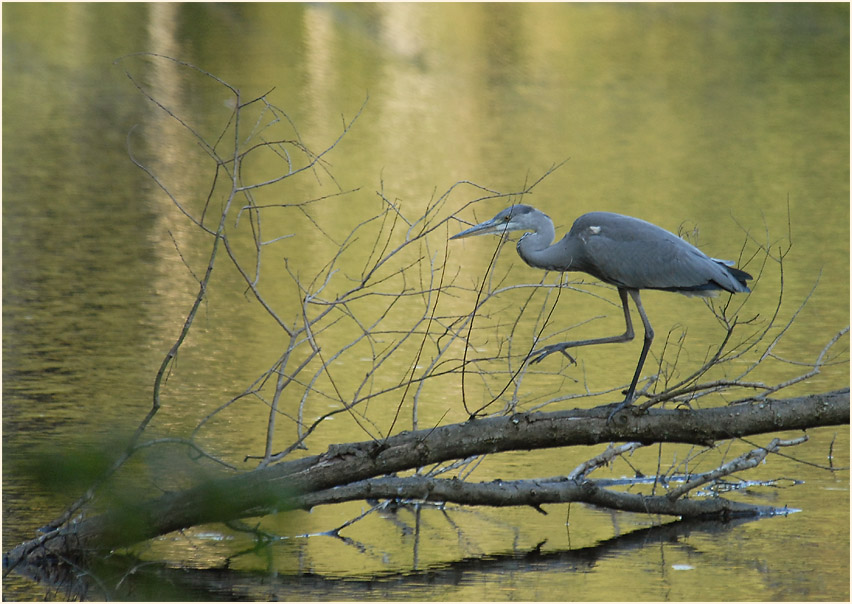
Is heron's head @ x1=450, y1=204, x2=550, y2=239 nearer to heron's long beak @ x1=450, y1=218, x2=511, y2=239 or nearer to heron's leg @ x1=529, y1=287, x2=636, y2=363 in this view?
heron's long beak @ x1=450, y1=218, x2=511, y2=239

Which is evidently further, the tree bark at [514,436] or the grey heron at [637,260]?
the grey heron at [637,260]

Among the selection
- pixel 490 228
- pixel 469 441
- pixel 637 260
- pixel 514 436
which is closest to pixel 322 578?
pixel 469 441

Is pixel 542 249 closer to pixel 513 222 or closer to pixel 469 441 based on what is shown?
pixel 513 222

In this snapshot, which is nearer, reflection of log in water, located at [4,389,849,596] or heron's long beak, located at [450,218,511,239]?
reflection of log in water, located at [4,389,849,596]

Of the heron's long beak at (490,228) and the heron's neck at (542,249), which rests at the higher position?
the heron's long beak at (490,228)

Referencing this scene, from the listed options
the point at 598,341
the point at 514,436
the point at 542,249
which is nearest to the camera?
the point at 514,436

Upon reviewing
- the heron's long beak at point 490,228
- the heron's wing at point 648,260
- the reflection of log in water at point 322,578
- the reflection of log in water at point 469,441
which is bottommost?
the reflection of log in water at point 322,578

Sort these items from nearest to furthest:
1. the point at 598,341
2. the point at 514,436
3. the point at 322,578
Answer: the point at 514,436 < the point at 322,578 < the point at 598,341

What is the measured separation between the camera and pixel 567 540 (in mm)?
5934

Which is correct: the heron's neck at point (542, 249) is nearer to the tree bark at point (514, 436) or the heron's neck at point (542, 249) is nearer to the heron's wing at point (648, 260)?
the heron's wing at point (648, 260)

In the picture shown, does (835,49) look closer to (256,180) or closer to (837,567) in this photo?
(256,180)

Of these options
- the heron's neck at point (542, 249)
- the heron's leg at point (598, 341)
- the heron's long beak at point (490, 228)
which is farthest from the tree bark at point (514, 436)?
the heron's long beak at point (490, 228)

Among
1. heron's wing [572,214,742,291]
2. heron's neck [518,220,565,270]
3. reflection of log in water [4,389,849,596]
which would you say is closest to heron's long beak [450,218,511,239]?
heron's neck [518,220,565,270]

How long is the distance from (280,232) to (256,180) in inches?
121
